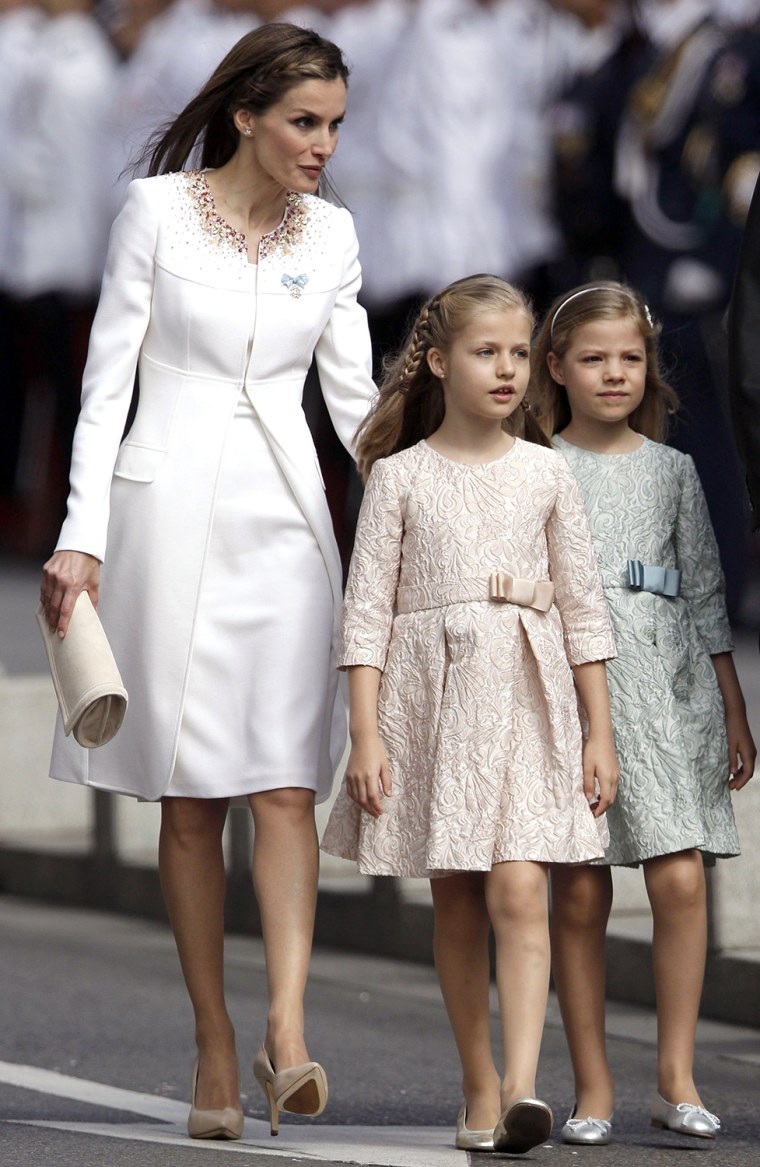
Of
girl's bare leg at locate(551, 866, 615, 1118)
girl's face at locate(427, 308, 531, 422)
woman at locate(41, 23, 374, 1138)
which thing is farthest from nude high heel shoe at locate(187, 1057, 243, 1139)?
girl's face at locate(427, 308, 531, 422)

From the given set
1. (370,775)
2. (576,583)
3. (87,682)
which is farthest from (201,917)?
(576,583)

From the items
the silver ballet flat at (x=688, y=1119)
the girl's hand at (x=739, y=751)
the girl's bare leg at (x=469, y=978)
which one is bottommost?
the silver ballet flat at (x=688, y=1119)

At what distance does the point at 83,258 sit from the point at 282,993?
9.95m

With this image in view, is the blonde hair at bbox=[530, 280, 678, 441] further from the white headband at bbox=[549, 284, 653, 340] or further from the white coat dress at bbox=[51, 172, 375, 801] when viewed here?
the white coat dress at bbox=[51, 172, 375, 801]

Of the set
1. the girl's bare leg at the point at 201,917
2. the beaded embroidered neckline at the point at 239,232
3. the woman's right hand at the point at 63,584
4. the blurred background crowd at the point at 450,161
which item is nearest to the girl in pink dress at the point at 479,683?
the girl's bare leg at the point at 201,917

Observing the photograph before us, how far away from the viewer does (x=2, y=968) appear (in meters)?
7.57

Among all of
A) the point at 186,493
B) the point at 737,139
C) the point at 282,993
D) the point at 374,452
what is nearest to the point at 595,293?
the point at 374,452

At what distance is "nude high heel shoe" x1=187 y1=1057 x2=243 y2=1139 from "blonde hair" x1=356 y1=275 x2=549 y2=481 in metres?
1.15

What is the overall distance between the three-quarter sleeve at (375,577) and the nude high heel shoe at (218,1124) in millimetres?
822

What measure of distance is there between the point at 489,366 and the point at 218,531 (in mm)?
555

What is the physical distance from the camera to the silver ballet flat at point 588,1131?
5.04 metres

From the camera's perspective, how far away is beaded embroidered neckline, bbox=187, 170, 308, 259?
5125 millimetres

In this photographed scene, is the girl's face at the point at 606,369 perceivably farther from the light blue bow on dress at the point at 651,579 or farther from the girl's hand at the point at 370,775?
the girl's hand at the point at 370,775

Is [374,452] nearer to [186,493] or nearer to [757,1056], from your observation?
[186,493]
